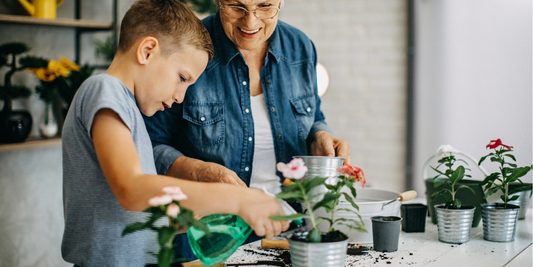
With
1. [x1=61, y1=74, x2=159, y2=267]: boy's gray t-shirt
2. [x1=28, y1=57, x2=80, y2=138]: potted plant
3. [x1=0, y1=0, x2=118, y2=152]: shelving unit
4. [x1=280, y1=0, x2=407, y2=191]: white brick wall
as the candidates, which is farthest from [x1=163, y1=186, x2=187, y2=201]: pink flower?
[x1=280, y1=0, x2=407, y2=191]: white brick wall

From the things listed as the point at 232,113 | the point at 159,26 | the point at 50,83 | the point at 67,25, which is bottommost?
the point at 232,113

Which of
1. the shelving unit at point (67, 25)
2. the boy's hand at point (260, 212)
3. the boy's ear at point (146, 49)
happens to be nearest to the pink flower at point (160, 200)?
the boy's hand at point (260, 212)

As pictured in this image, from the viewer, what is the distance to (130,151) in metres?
0.80

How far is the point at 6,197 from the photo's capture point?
2.26 metres

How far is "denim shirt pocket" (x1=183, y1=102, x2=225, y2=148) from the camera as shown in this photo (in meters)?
1.42

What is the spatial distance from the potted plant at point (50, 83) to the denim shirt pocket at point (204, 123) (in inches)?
44.0

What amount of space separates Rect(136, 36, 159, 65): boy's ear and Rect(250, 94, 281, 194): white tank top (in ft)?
1.83

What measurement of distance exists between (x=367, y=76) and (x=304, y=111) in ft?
5.07

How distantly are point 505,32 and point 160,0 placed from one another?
218 centimetres

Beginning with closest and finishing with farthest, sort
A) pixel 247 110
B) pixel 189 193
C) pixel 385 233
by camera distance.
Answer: pixel 189 193
pixel 385 233
pixel 247 110

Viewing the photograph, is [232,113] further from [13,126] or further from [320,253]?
[13,126]

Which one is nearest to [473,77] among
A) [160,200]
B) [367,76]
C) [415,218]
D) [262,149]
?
[367,76]

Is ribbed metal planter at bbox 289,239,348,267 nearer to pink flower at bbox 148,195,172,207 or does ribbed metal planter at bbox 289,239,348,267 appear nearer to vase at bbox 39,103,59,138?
pink flower at bbox 148,195,172,207

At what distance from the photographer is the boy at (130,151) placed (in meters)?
0.79
